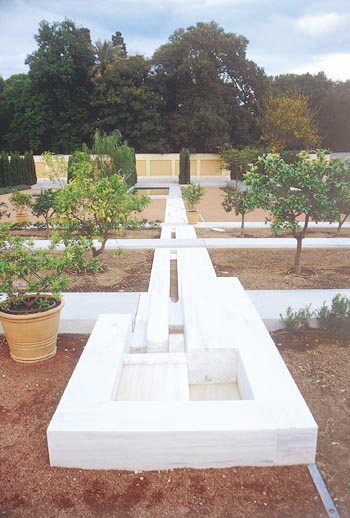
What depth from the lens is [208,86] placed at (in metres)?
28.3

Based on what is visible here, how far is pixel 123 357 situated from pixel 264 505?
137 centimetres

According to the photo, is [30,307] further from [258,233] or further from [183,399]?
[258,233]

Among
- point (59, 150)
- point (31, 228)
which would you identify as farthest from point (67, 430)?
point (59, 150)

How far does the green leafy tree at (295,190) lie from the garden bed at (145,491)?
11.6ft

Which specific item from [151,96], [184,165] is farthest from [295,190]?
[151,96]

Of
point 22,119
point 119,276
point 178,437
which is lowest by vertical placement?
point 119,276

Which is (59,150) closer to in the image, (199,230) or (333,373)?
(199,230)

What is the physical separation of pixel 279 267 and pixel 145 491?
4541 millimetres

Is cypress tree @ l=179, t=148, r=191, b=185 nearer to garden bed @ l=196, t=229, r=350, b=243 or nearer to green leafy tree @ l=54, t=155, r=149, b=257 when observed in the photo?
garden bed @ l=196, t=229, r=350, b=243

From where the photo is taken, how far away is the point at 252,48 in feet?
97.5

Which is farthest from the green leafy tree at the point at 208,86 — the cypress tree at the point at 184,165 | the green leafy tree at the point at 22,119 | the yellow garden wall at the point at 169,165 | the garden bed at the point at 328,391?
the garden bed at the point at 328,391

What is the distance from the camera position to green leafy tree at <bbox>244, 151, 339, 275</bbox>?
5.12m

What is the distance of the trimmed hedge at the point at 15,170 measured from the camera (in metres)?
23.7

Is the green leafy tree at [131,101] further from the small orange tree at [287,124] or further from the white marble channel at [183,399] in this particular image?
the white marble channel at [183,399]
